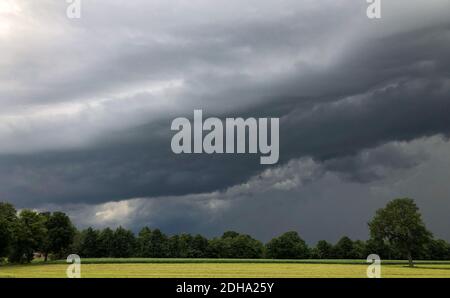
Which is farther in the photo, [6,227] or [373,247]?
[373,247]

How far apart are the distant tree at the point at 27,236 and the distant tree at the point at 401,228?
309 feet

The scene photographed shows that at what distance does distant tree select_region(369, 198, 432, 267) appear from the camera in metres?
131

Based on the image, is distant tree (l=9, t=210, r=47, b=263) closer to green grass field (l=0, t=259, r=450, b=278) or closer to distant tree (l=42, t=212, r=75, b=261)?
distant tree (l=42, t=212, r=75, b=261)

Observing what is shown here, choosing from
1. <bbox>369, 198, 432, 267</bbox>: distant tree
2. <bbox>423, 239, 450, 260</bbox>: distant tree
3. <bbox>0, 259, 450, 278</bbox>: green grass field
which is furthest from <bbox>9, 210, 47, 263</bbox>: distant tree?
<bbox>423, 239, 450, 260</bbox>: distant tree

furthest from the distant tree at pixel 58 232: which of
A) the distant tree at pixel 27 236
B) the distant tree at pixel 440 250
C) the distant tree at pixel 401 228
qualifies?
the distant tree at pixel 440 250

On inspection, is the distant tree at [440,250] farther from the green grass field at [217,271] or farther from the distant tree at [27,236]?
the distant tree at [27,236]

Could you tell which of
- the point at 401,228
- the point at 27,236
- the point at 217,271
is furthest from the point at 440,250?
the point at 27,236

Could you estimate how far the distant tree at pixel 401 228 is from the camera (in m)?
131

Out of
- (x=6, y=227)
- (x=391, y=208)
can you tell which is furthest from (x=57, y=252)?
(x=391, y=208)

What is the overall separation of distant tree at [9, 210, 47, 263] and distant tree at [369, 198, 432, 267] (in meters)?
94.2
